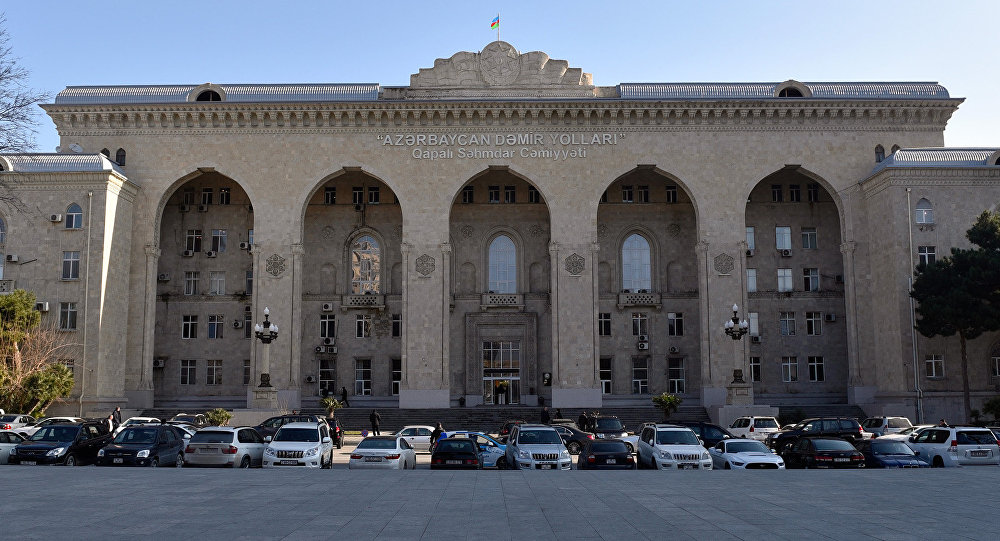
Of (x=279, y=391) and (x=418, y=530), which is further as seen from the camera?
(x=279, y=391)

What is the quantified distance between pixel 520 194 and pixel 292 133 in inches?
450

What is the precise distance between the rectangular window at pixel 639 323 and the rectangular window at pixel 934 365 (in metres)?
12.4

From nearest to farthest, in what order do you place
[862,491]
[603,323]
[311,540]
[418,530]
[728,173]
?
[311,540] → [418,530] → [862,491] → [728,173] → [603,323]

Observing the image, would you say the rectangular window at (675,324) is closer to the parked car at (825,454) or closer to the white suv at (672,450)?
the white suv at (672,450)

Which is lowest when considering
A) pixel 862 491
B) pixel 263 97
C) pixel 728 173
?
pixel 862 491

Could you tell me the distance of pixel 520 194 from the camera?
43.1 meters

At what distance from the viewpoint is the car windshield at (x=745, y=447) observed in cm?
2017

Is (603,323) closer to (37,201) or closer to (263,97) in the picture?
(263,97)

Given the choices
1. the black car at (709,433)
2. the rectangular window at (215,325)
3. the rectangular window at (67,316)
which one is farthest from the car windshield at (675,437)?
the rectangular window at (215,325)

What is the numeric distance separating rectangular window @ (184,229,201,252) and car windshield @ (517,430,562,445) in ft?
90.4

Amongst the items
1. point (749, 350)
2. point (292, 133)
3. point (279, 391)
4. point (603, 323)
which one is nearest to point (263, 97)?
point (292, 133)

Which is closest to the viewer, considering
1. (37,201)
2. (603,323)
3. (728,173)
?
(37,201)

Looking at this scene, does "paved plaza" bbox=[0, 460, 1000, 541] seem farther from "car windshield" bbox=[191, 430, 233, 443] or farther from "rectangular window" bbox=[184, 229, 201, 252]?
"rectangular window" bbox=[184, 229, 201, 252]

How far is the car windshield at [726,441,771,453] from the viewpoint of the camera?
20172 mm
